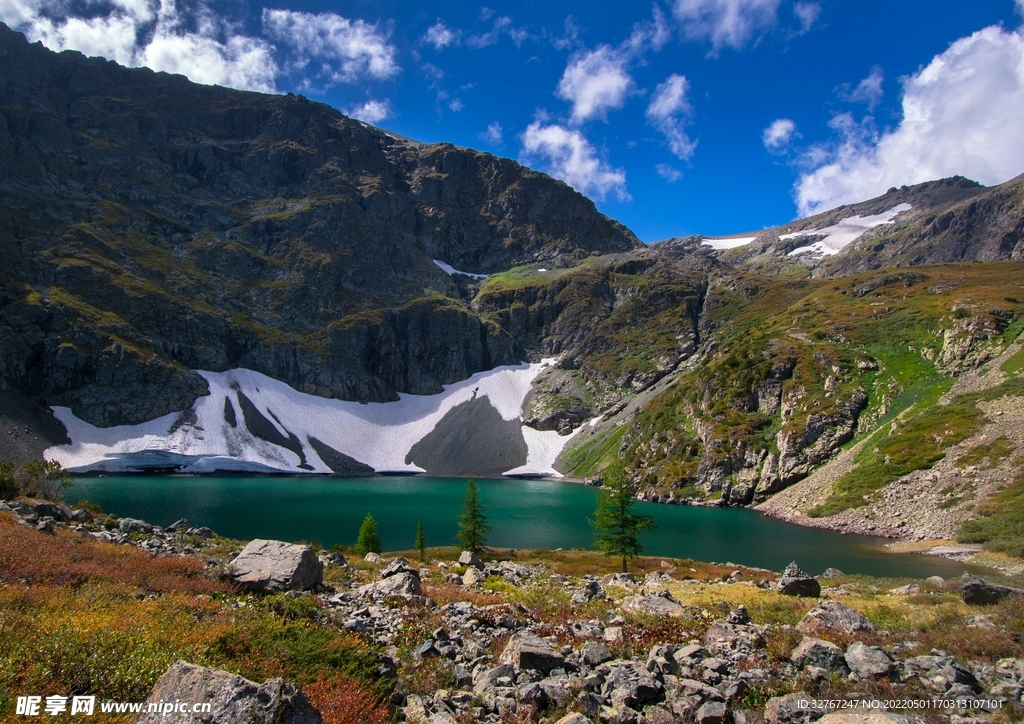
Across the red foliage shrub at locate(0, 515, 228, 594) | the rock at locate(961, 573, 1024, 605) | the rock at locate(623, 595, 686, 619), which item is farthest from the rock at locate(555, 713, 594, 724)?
the rock at locate(961, 573, 1024, 605)

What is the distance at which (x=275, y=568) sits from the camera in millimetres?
13820

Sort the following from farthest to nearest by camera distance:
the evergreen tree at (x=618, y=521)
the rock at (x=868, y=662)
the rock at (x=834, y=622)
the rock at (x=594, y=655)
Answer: the evergreen tree at (x=618, y=521)
the rock at (x=834, y=622)
the rock at (x=594, y=655)
the rock at (x=868, y=662)

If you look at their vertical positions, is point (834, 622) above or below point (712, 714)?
below

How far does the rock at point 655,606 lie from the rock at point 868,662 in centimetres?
589

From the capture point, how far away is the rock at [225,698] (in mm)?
5191

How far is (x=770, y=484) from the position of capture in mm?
87938

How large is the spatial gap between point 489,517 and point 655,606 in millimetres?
55891

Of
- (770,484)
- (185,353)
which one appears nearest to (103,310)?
(185,353)

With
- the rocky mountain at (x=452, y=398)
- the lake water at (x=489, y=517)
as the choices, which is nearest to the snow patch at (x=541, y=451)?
the rocky mountain at (x=452, y=398)

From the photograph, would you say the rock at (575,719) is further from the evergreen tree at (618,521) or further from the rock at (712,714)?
the evergreen tree at (618,521)

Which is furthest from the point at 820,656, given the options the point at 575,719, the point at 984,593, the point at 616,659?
the point at 984,593

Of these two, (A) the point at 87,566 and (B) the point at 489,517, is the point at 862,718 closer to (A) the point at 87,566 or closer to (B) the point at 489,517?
(A) the point at 87,566

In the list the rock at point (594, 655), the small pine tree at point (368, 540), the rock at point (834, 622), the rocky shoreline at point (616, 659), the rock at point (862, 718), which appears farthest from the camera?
the small pine tree at point (368, 540)

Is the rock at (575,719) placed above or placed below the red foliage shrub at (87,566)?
below
